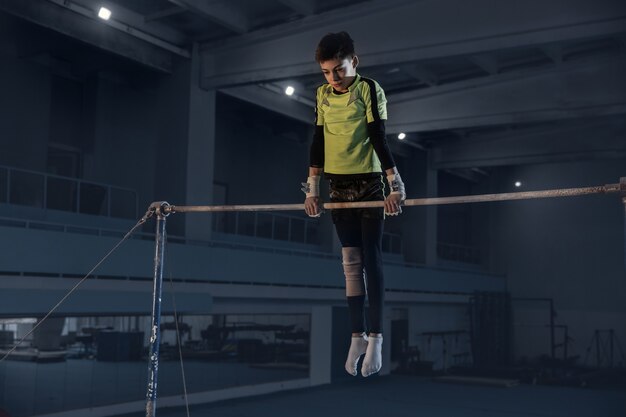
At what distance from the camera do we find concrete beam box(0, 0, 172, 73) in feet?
42.1

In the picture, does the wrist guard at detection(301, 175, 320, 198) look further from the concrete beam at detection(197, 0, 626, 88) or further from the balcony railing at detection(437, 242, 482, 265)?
the balcony railing at detection(437, 242, 482, 265)

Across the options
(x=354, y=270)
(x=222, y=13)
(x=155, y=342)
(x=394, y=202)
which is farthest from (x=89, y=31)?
(x=394, y=202)

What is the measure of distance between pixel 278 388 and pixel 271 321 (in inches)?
86.0

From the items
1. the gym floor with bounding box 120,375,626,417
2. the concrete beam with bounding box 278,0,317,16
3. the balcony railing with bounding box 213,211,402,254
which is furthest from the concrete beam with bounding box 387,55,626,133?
the gym floor with bounding box 120,375,626,417

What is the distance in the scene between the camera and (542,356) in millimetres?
28703


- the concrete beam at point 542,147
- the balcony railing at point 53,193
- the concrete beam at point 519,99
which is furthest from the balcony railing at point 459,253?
the balcony railing at point 53,193

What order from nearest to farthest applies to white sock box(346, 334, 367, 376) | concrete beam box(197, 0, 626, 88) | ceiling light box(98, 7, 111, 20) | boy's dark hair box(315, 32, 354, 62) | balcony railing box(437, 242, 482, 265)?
boy's dark hair box(315, 32, 354, 62) < white sock box(346, 334, 367, 376) < concrete beam box(197, 0, 626, 88) < ceiling light box(98, 7, 111, 20) < balcony railing box(437, 242, 482, 265)

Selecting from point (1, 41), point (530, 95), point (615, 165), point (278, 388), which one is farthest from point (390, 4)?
point (615, 165)

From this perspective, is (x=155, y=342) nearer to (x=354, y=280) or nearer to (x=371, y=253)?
(x=354, y=280)

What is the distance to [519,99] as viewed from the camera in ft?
59.1

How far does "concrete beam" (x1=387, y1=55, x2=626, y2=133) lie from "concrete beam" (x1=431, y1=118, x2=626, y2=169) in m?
4.91

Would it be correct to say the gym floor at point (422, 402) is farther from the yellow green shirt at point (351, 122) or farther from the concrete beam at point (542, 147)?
the yellow green shirt at point (351, 122)

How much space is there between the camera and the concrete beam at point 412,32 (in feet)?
39.7

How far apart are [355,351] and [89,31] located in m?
10.9
